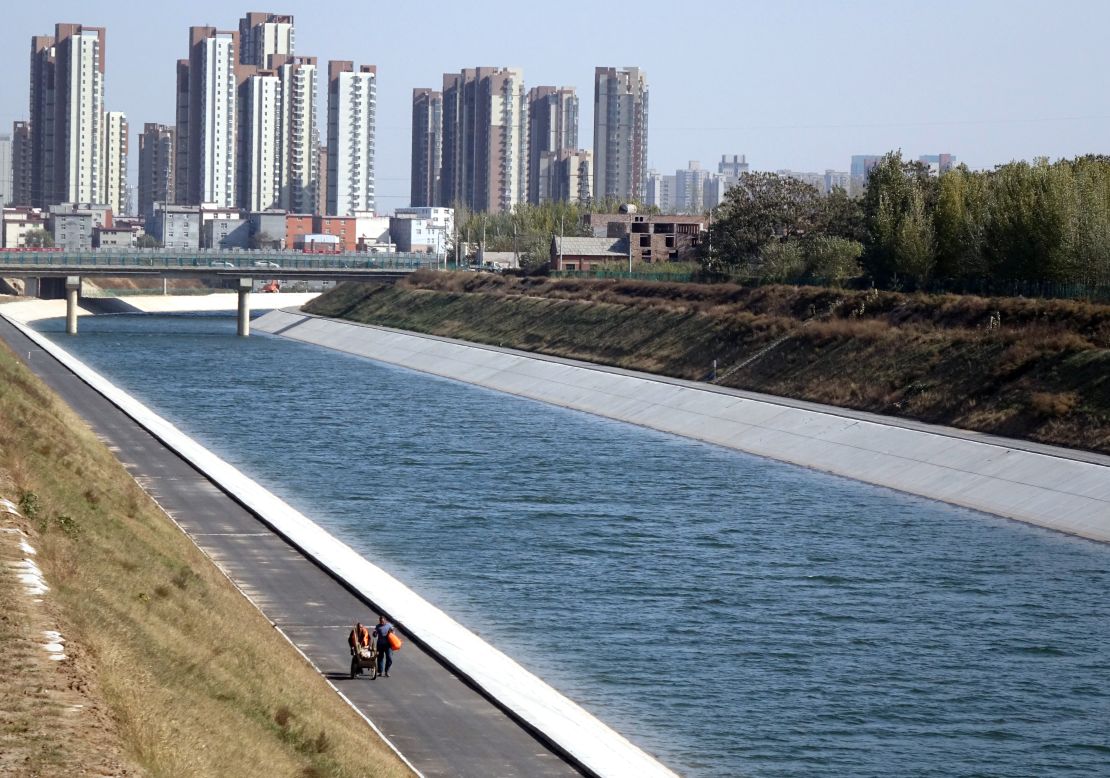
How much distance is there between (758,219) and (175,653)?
401 ft

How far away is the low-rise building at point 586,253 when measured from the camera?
182m

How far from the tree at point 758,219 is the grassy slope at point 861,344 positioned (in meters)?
10.4

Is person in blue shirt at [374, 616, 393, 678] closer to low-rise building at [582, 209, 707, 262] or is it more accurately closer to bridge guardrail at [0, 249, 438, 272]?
bridge guardrail at [0, 249, 438, 272]

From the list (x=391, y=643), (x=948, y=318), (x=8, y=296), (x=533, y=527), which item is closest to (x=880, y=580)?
(x=533, y=527)

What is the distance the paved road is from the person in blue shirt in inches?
10.0

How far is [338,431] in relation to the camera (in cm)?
8288

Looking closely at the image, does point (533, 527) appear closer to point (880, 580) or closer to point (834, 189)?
point (880, 580)

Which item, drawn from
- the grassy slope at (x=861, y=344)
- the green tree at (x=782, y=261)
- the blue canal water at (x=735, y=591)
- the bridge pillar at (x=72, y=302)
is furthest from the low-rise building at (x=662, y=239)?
the blue canal water at (x=735, y=591)

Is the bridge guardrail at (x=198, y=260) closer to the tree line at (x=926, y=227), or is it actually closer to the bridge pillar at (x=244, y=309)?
the bridge pillar at (x=244, y=309)

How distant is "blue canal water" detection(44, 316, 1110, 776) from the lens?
32.3 m

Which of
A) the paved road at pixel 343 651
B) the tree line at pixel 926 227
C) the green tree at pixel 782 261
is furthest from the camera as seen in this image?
the green tree at pixel 782 261

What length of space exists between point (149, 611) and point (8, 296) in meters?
177

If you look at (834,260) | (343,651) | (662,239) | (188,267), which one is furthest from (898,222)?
(188,267)

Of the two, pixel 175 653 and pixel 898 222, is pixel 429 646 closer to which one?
pixel 175 653
